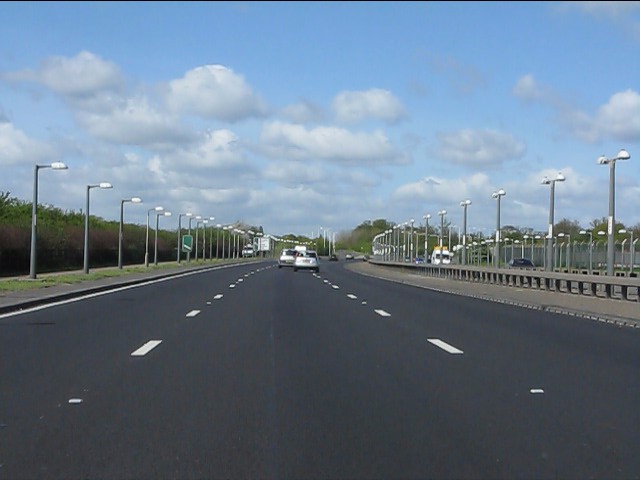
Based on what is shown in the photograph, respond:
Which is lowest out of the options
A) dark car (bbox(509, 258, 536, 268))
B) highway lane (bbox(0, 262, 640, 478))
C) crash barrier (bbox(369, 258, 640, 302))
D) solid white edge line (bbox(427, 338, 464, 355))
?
highway lane (bbox(0, 262, 640, 478))

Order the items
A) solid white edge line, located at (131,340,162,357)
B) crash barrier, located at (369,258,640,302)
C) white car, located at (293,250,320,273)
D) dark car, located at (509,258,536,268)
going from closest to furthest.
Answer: solid white edge line, located at (131,340,162,357) → crash barrier, located at (369,258,640,302) → dark car, located at (509,258,536,268) → white car, located at (293,250,320,273)

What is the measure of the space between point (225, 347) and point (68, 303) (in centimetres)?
1433

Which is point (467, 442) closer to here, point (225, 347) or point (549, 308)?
point (225, 347)

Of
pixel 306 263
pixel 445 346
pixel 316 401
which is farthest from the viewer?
pixel 306 263

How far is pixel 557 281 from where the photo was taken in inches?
1715

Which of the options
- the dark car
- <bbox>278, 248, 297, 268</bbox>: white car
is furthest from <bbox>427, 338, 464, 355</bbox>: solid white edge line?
<bbox>278, 248, 297, 268</bbox>: white car

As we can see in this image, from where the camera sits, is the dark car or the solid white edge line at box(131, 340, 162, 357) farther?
the dark car

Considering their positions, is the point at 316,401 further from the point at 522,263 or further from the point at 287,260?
the point at 287,260

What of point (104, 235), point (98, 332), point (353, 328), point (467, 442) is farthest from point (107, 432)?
point (104, 235)

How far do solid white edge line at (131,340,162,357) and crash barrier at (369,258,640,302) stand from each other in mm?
19030

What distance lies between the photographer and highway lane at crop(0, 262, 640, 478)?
827cm

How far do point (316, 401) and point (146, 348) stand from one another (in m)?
6.26

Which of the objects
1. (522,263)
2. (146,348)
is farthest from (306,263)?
(146,348)

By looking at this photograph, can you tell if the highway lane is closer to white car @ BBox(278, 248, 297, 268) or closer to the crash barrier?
the crash barrier
